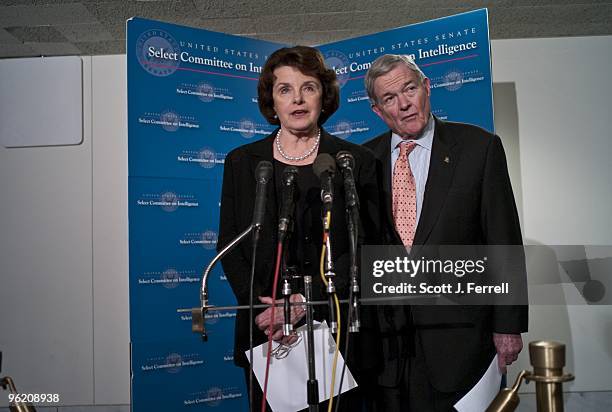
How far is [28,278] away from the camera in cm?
397

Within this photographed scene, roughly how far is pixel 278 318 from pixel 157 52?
1.61 meters

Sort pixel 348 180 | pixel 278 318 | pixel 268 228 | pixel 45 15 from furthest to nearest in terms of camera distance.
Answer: pixel 45 15 < pixel 268 228 < pixel 278 318 < pixel 348 180

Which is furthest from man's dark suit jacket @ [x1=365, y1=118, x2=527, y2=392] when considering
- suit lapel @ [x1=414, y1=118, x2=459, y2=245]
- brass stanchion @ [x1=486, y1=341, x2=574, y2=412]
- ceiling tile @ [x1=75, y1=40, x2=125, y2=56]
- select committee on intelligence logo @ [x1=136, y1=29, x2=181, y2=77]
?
ceiling tile @ [x1=75, y1=40, x2=125, y2=56]

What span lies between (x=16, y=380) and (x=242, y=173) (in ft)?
9.14

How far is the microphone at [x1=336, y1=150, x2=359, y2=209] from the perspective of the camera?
4.91 feet

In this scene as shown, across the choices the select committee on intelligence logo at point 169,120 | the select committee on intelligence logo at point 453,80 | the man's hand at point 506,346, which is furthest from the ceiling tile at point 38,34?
the man's hand at point 506,346

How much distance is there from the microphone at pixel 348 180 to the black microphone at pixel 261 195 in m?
0.21

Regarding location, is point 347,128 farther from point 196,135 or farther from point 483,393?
point 483,393

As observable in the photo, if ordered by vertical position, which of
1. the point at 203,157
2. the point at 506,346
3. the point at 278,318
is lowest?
the point at 506,346

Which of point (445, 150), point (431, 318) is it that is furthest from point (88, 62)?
point (431, 318)

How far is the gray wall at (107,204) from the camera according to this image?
387 cm

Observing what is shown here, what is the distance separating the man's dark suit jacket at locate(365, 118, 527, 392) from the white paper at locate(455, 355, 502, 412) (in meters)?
0.04

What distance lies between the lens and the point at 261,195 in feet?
4.95

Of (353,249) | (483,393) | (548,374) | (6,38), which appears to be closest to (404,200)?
(483,393)
